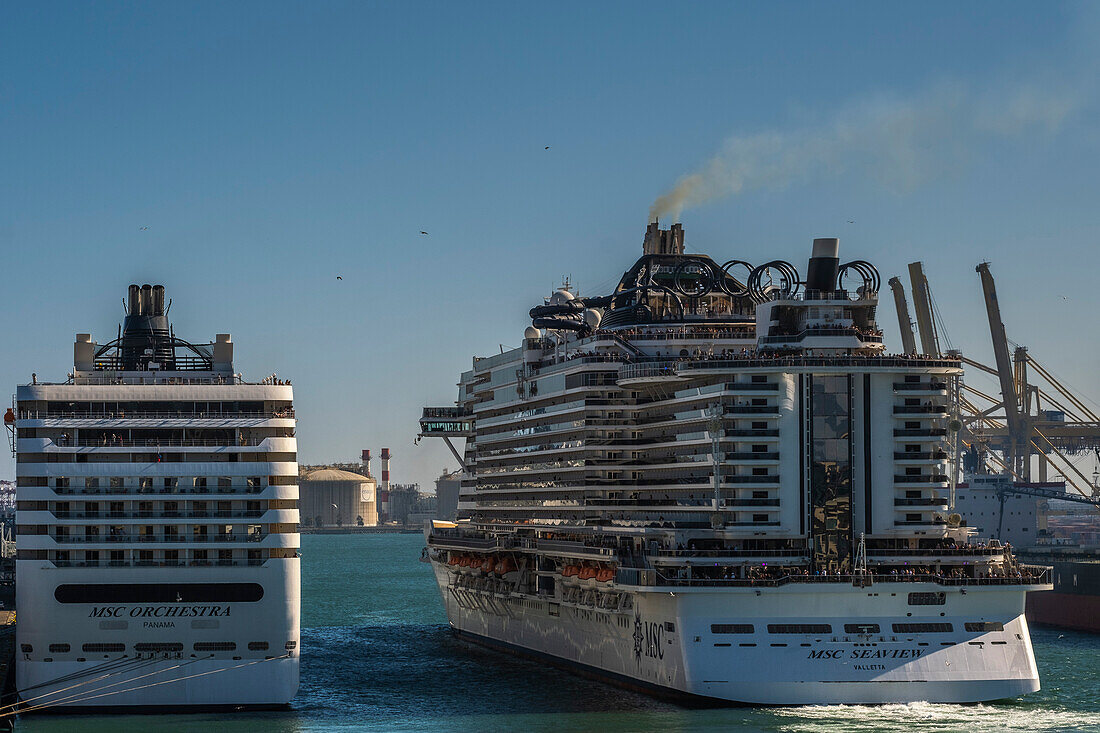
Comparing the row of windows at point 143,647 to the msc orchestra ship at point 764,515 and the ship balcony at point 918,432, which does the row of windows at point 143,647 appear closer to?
the msc orchestra ship at point 764,515

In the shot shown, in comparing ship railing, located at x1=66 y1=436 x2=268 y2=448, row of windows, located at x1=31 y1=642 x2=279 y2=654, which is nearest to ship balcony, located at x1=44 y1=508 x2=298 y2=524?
ship railing, located at x1=66 y1=436 x2=268 y2=448

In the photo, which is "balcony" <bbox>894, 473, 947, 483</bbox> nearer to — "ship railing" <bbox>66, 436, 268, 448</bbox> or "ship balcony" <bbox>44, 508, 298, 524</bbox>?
"ship balcony" <bbox>44, 508, 298, 524</bbox>

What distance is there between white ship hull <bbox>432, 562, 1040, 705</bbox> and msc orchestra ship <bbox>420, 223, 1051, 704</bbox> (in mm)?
72

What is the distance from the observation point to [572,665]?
7406 cm

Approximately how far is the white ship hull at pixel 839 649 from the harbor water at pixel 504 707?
28.5 inches

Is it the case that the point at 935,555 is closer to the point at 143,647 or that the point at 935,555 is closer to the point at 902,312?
the point at 143,647

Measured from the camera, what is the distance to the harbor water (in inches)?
2229

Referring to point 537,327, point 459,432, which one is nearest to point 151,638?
point 537,327

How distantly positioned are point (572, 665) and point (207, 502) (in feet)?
69.7

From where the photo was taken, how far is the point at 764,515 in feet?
211

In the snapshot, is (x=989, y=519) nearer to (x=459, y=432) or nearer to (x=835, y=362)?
(x=459, y=432)

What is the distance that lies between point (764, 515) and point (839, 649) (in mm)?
6725

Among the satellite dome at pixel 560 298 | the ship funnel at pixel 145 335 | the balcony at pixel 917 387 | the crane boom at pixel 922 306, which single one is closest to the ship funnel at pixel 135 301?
the ship funnel at pixel 145 335

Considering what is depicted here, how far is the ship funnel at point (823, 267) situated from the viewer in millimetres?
67875
